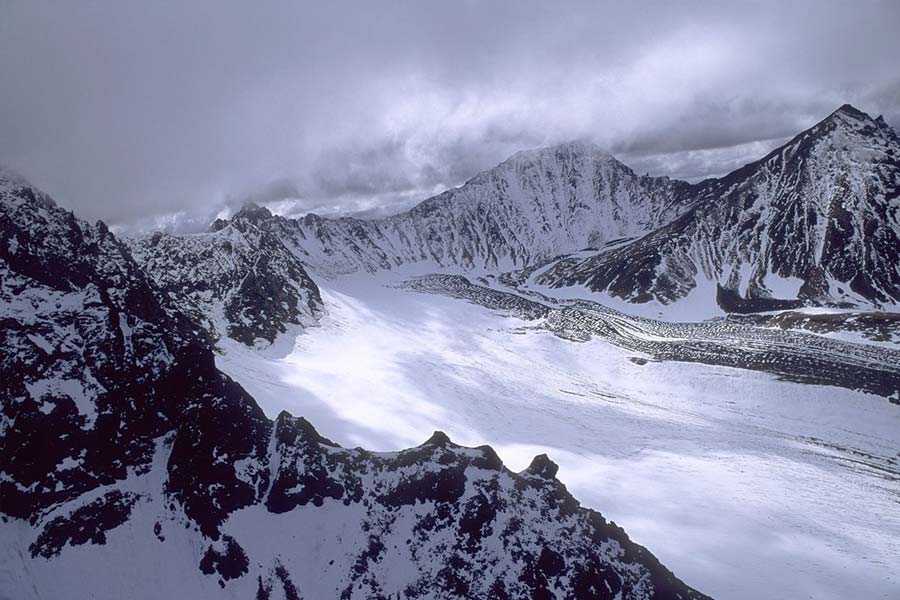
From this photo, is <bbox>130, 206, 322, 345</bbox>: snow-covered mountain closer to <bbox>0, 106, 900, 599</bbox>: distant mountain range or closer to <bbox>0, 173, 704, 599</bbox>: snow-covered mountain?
<bbox>0, 106, 900, 599</bbox>: distant mountain range

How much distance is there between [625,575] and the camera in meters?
41.2

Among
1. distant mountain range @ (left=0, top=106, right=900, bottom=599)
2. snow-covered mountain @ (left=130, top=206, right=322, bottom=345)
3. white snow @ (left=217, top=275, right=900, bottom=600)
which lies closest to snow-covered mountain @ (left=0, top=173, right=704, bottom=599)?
distant mountain range @ (left=0, top=106, right=900, bottom=599)

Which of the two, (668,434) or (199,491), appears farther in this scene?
(668,434)

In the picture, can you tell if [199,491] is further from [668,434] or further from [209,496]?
[668,434]

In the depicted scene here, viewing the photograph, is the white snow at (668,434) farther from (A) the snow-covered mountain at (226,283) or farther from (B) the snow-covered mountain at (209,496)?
(B) the snow-covered mountain at (209,496)

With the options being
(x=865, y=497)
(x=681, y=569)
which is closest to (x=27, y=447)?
(x=681, y=569)

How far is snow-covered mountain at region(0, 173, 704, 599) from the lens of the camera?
41.8 meters

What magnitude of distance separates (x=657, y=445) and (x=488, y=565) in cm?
5548

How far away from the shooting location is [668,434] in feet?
293

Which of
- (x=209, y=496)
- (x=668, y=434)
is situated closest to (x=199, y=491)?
(x=209, y=496)

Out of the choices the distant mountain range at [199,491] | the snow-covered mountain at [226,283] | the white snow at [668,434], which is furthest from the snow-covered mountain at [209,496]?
the snow-covered mountain at [226,283]

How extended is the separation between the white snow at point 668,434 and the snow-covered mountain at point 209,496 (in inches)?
766

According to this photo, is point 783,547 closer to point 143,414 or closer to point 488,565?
point 488,565

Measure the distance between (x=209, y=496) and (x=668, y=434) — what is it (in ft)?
258
